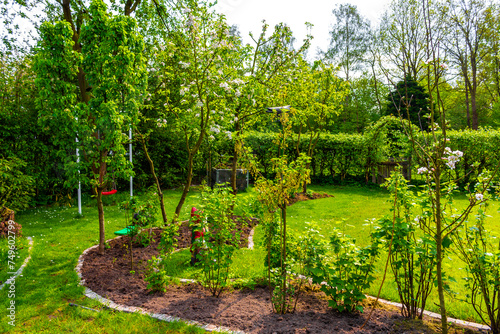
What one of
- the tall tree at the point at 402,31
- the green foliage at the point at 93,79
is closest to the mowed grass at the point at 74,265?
the green foliage at the point at 93,79

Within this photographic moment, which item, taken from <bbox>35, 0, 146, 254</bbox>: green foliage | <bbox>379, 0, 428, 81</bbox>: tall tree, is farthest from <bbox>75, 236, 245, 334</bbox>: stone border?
<bbox>379, 0, 428, 81</bbox>: tall tree

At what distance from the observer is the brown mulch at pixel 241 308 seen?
9.04 feet

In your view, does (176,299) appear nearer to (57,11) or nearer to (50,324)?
(50,324)

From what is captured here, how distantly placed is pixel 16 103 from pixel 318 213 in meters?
9.32

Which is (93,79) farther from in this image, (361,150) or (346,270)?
(361,150)

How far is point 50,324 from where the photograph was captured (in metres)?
3.06

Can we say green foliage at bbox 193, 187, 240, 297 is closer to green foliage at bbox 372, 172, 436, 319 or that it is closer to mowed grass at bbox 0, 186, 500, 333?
mowed grass at bbox 0, 186, 500, 333

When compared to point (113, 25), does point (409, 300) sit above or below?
below

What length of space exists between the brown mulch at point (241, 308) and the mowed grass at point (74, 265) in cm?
23

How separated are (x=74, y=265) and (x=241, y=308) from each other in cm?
296

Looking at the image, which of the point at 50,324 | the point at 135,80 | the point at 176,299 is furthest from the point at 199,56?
the point at 50,324

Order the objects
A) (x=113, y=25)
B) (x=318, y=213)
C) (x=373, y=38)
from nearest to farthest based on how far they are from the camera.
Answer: (x=113, y=25) → (x=318, y=213) → (x=373, y=38)

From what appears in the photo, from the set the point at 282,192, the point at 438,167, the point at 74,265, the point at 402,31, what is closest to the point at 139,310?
the point at 282,192

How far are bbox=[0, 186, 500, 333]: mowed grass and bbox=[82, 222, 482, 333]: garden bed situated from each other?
0.76 ft
